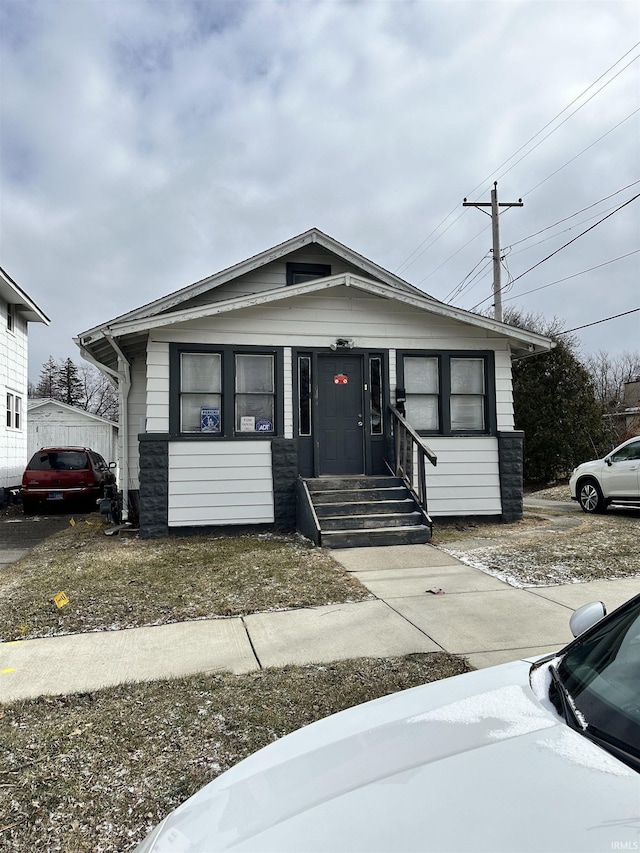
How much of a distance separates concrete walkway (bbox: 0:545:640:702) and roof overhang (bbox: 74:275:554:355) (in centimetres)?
528

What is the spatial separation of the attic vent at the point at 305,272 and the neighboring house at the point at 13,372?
8761 mm

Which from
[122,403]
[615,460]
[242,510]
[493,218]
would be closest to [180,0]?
[122,403]

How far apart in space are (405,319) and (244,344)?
9.79ft

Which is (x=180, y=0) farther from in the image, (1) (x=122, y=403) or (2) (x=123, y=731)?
(2) (x=123, y=731)

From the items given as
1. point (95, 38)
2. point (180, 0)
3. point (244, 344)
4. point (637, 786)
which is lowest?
point (637, 786)

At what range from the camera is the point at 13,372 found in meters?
17.6

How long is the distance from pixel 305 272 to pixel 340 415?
3.17 m

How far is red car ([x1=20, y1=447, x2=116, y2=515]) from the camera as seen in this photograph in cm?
1411

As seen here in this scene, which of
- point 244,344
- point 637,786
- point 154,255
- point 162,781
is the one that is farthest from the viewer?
point 154,255

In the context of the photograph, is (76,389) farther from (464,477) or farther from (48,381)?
(464,477)

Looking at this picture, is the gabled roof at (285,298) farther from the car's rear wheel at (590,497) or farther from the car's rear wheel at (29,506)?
the car's rear wheel at (29,506)

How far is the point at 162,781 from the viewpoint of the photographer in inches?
107

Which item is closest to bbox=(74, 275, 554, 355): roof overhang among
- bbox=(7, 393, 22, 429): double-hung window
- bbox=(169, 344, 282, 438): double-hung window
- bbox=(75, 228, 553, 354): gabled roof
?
bbox=(75, 228, 553, 354): gabled roof

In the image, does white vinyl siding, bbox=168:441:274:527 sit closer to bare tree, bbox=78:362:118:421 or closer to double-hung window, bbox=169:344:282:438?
double-hung window, bbox=169:344:282:438
